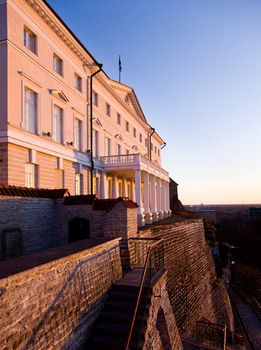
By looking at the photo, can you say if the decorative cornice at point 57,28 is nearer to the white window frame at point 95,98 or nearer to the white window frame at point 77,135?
the white window frame at point 95,98

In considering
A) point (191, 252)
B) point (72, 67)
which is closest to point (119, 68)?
point (72, 67)

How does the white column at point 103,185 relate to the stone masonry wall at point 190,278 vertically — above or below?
above

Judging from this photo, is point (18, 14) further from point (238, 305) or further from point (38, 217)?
point (238, 305)

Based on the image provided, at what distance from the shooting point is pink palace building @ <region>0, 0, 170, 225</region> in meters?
12.9

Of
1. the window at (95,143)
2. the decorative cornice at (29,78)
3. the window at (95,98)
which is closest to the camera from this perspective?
the decorative cornice at (29,78)

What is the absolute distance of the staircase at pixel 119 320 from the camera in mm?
6070

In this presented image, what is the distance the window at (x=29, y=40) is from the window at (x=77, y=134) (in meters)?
5.31

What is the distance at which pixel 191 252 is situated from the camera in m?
17.4

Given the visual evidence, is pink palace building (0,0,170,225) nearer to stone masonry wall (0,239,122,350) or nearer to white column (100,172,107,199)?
white column (100,172,107,199)

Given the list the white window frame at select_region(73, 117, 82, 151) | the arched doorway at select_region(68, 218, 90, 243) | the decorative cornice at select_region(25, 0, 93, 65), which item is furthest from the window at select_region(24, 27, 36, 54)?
the arched doorway at select_region(68, 218, 90, 243)

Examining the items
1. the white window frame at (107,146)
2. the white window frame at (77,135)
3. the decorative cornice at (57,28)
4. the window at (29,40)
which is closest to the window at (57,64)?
the decorative cornice at (57,28)

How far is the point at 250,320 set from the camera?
964 inches

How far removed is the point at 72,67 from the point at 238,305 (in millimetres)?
26161

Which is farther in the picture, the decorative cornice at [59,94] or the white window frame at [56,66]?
the white window frame at [56,66]
